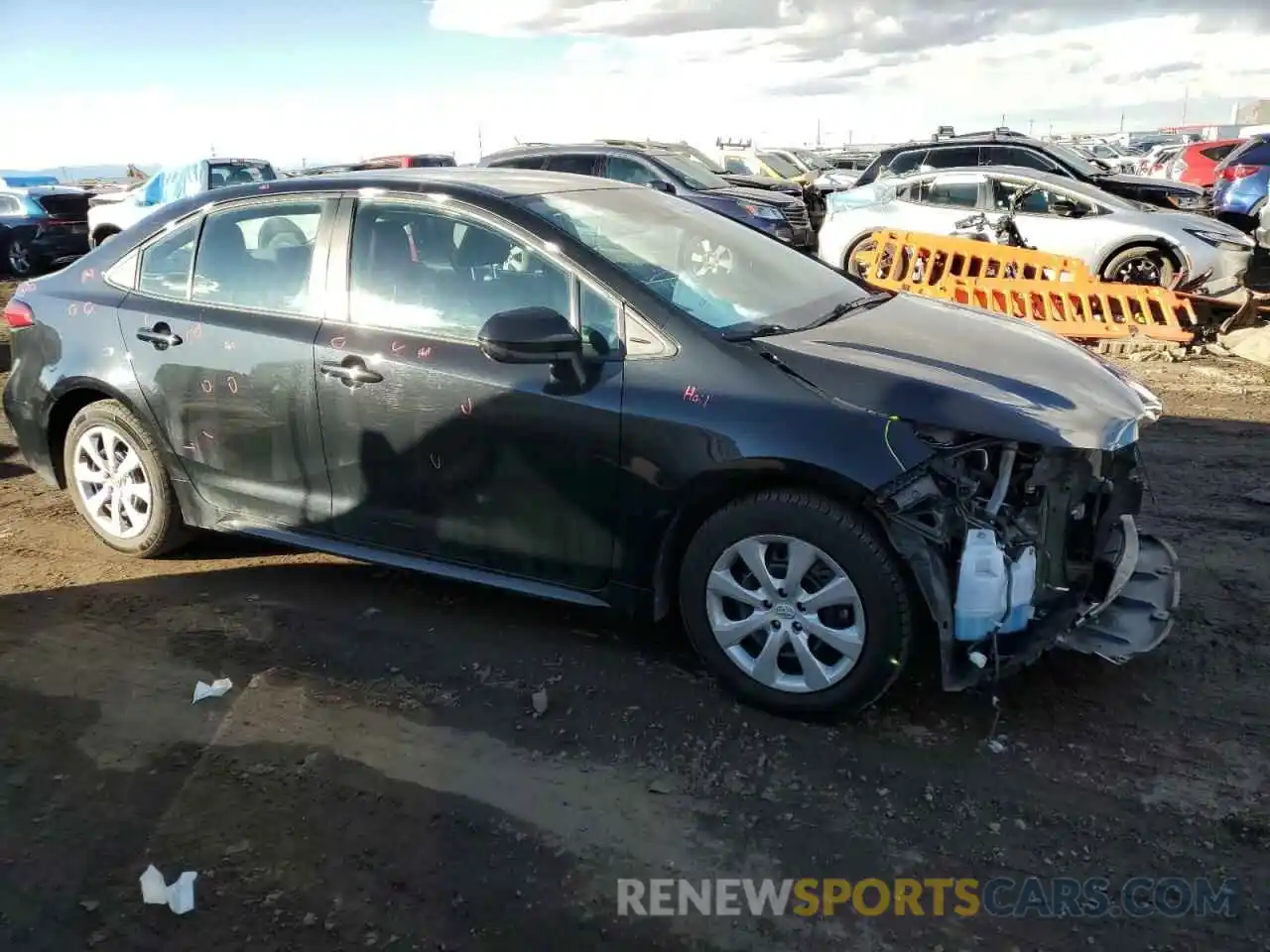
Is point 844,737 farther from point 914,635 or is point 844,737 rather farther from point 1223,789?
point 1223,789

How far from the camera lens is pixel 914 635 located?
328 cm

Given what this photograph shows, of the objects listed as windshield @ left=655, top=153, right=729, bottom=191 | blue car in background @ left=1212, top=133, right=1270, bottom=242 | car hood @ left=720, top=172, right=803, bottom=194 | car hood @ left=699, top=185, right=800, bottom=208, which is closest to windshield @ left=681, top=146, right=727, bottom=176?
car hood @ left=720, top=172, right=803, bottom=194

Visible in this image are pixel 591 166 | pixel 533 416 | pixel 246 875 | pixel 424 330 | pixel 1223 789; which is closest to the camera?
pixel 246 875

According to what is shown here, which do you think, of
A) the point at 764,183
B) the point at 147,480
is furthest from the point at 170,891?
the point at 764,183

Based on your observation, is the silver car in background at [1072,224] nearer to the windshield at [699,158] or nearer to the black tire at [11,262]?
the windshield at [699,158]

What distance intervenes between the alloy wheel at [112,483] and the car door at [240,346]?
0.38 m

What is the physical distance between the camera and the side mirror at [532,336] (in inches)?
135

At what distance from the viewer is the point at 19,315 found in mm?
4953

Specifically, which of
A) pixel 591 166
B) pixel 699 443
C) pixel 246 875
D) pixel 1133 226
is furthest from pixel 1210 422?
pixel 591 166

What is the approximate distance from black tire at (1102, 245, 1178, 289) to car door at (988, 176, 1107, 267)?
0.66ft

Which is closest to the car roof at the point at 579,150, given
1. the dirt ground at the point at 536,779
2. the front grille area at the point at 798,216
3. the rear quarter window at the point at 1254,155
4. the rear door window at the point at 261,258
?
the front grille area at the point at 798,216

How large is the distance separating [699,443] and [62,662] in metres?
2.66

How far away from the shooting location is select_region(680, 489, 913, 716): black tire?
317 cm

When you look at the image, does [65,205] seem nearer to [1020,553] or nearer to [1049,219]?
[1049,219]
